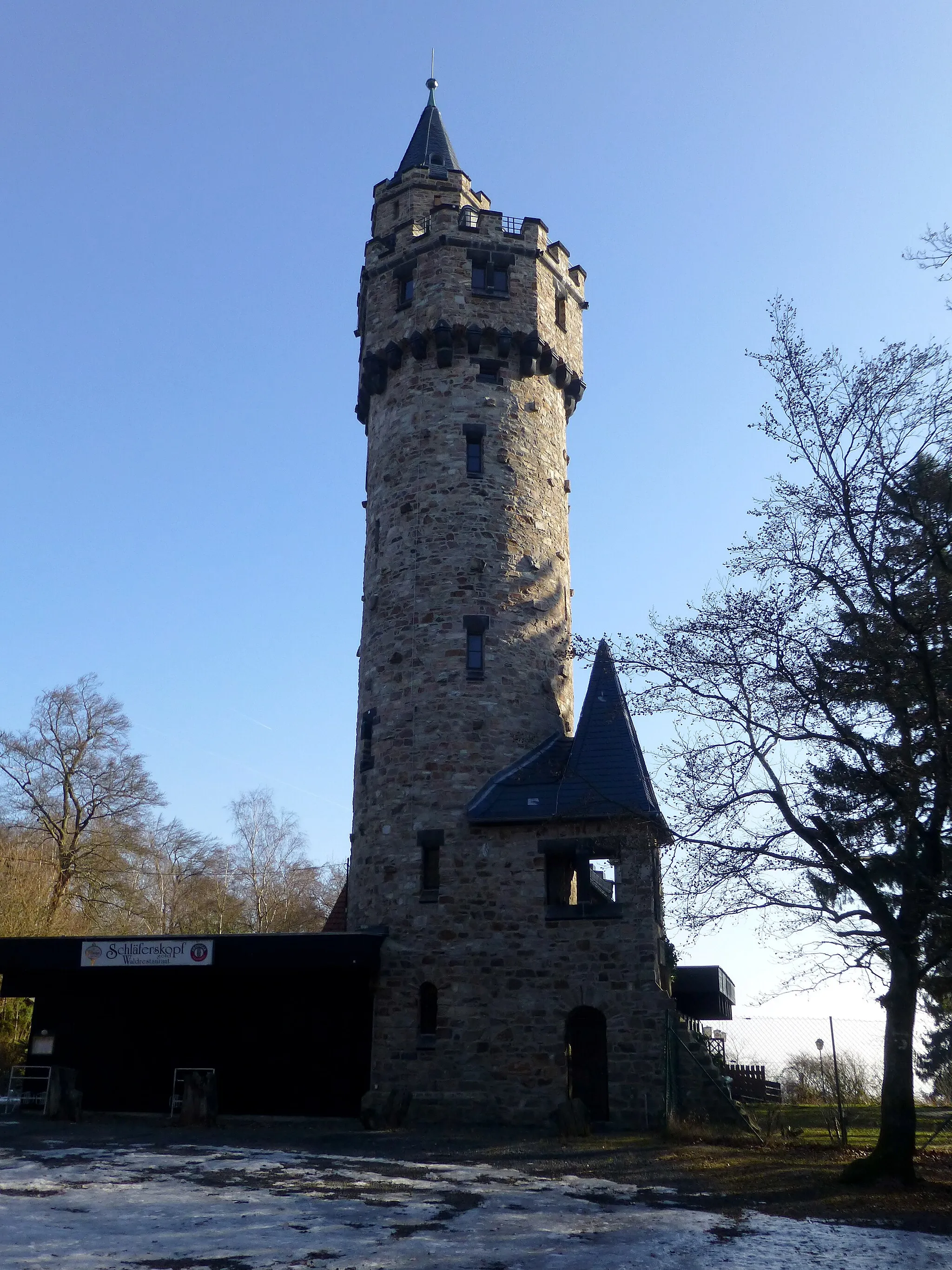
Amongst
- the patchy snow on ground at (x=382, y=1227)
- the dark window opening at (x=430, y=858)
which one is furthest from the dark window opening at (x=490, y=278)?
the patchy snow on ground at (x=382, y=1227)

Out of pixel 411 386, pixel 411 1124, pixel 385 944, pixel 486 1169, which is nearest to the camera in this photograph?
pixel 486 1169

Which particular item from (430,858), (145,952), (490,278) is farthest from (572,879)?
(490,278)

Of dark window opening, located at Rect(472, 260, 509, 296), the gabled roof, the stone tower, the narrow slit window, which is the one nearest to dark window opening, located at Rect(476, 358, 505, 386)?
the stone tower

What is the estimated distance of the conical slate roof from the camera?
26922 mm

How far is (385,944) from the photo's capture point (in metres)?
19.1

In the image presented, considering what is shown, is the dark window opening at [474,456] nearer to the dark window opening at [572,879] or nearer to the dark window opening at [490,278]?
the dark window opening at [490,278]

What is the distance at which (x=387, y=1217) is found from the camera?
942 cm

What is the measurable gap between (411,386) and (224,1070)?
14.1 meters

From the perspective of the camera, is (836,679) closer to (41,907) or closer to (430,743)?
Result: (430,743)

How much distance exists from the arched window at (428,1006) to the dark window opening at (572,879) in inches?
96.1

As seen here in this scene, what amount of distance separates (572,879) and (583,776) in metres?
2.77

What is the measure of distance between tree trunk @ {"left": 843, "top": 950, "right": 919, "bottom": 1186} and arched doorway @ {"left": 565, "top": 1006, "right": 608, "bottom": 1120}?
631cm

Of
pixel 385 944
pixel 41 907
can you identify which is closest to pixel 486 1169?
pixel 385 944

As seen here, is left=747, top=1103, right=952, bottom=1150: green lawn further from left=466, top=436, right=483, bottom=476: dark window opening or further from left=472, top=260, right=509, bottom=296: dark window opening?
left=472, top=260, right=509, bottom=296: dark window opening
